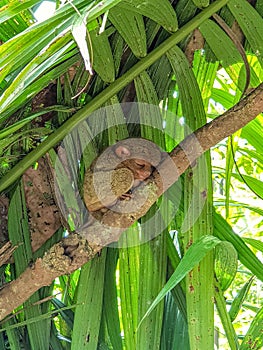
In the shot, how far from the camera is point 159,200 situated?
0.51m

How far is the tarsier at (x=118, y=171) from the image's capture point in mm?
447

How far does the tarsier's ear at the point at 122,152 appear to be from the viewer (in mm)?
470

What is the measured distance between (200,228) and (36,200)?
159 millimetres

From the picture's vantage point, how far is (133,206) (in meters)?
0.44

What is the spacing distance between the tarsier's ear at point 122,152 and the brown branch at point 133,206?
4 cm

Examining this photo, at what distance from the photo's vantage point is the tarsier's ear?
0.47 metres

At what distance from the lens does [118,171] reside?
46cm

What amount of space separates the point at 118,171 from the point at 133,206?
34mm

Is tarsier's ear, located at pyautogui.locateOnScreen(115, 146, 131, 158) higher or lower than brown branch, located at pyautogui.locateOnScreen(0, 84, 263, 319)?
higher

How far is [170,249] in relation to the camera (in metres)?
0.51

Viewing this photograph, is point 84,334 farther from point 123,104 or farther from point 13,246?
point 123,104

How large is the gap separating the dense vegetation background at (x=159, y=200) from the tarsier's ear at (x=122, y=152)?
0.8 inches

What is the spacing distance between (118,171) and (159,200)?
0.22 ft

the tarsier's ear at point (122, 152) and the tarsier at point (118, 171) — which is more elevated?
the tarsier's ear at point (122, 152)
